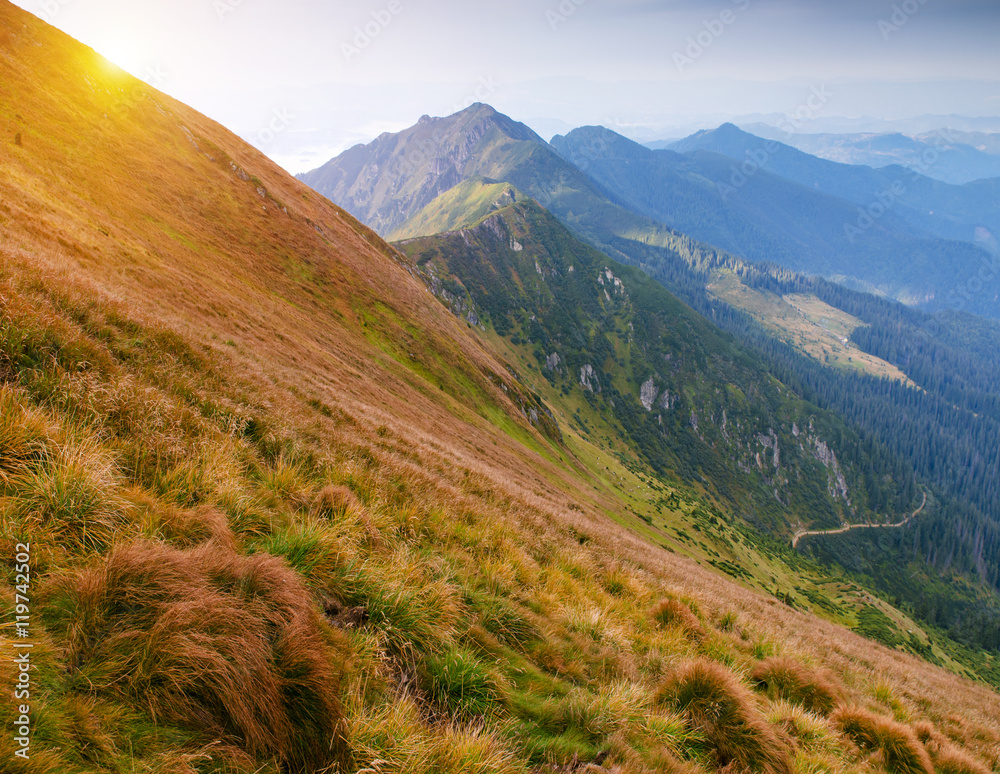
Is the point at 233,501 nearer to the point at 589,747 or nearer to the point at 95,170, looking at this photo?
the point at 589,747

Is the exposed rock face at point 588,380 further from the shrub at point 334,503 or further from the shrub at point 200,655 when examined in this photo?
the shrub at point 200,655

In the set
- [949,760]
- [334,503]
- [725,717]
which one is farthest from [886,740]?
[334,503]

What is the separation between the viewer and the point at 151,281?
21969mm

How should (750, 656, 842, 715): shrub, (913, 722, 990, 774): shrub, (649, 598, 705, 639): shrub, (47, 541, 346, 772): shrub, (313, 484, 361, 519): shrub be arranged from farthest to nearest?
(649, 598, 705, 639): shrub
(750, 656, 842, 715): shrub
(913, 722, 990, 774): shrub
(313, 484, 361, 519): shrub
(47, 541, 346, 772): shrub

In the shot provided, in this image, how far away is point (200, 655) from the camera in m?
3.30

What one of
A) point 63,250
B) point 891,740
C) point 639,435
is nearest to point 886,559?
point 639,435

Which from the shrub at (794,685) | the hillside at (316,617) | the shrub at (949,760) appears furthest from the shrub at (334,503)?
the shrub at (949,760)

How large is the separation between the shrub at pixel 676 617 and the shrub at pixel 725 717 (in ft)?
8.81

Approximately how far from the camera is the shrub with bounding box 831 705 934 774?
667cm

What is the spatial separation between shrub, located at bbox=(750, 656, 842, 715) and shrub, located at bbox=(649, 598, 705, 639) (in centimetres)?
115

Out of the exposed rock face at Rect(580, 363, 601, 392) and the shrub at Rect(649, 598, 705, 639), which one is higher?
the exposed rock face at Rect(580, 363, 601, 392)

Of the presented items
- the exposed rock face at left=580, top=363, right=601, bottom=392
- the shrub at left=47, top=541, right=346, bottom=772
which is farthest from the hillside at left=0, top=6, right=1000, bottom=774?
the exposed rock face at left=580, top=363, right=601, bottom=392

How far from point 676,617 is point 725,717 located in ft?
11.5

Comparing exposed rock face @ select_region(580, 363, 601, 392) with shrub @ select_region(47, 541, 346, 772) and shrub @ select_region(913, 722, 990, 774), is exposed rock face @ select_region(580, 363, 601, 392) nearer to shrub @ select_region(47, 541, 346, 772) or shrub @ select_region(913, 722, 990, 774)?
shrub @ select_region(913, 722, 990, 774)
